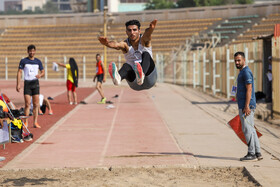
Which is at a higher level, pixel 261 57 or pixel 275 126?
pixel 261 57

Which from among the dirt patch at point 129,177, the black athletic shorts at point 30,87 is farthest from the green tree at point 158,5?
the dirt patch at point 129,177

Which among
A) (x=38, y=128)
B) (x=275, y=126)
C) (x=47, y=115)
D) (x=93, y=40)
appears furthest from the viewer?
(x=93, y=40)

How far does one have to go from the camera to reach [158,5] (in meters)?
94.8

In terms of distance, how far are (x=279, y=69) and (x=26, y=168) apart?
10.7m

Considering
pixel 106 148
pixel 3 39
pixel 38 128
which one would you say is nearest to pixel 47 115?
pixel 38 128

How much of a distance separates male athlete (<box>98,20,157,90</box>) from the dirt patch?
1471 mm

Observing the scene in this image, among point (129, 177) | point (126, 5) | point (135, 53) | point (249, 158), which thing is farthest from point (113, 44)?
point (126, 5)

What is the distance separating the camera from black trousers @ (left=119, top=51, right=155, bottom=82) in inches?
340

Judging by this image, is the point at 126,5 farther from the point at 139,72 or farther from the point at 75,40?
the point at 139,72

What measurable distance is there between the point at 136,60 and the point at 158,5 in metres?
87.1

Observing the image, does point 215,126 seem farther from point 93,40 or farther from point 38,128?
point 93,40

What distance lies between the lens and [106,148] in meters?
12.0

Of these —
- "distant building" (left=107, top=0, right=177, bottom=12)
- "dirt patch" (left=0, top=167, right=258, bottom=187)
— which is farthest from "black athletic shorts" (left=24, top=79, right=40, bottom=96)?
"distant building" (left=107, top=0, right=177, bottom=12)

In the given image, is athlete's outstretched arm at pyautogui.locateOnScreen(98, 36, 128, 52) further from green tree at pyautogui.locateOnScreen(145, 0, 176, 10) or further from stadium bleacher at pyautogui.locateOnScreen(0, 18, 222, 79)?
green tree at pyautogui.locateOnScreen(145, 0, 176, 10)
